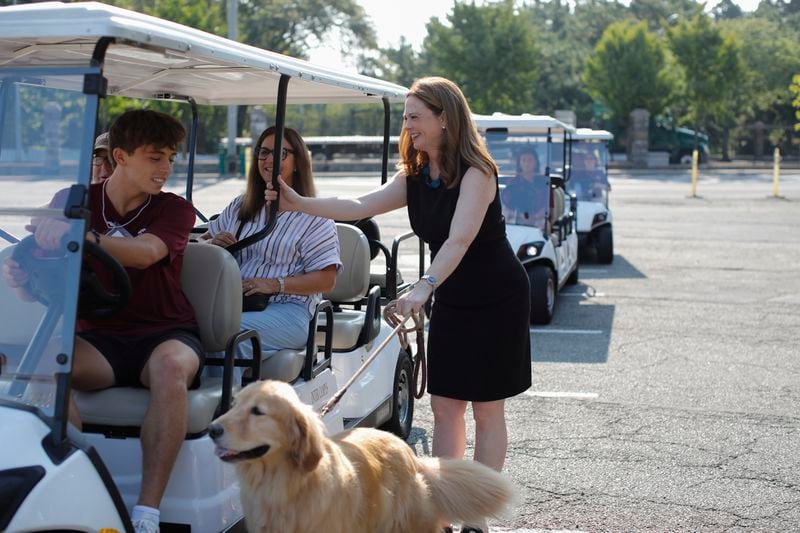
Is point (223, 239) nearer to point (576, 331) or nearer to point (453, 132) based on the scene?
point (453, 132)

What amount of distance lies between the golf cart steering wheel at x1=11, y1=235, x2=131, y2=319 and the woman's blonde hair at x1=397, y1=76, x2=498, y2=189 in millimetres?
1180

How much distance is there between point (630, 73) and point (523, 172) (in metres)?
33.6

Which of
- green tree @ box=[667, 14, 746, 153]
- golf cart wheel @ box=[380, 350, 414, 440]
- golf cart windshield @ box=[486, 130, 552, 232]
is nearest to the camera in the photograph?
golf cart wheel @ box=[380, 350, 414, 440]

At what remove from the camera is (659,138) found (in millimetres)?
40562

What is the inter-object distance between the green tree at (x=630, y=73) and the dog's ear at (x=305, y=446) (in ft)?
131

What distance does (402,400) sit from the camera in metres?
5.43

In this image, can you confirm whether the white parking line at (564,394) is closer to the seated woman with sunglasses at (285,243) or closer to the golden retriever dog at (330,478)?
the seated woman with sunglasses at (285,243)

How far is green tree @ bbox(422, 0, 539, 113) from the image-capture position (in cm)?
4325

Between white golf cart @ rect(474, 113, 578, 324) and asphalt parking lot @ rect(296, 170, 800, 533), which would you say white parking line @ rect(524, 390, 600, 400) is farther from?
white golf cart @ rect(474, 113, 578, 324)

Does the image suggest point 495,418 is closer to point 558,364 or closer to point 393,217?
point 558,364

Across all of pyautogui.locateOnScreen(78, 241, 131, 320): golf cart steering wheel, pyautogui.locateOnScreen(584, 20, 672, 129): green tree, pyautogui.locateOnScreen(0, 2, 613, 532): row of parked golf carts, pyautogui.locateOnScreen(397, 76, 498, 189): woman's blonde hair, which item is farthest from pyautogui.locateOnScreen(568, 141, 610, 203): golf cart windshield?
pyautogui.locateOnScreen(584, 20, 672, 129): green tree

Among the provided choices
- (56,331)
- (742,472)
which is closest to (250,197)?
(56,331)

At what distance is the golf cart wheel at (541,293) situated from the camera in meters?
8.50

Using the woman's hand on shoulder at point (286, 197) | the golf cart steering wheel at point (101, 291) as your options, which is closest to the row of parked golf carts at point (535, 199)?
the woman's hand on shoulder at point (286, 197)
